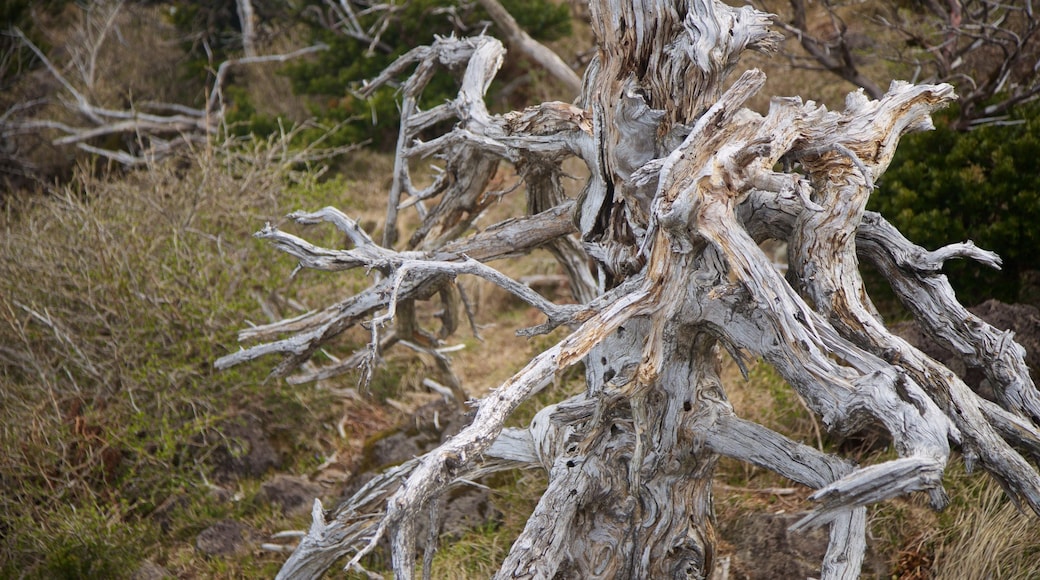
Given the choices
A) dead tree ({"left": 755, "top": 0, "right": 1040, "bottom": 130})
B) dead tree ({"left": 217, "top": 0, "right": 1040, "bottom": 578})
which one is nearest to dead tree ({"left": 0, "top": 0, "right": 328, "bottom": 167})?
dead tree ({"left": 755, "top": 0, "right": 1040, "bottom": 130})

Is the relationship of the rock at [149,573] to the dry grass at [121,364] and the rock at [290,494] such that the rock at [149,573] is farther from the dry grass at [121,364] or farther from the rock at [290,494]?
the rock at [290,494]

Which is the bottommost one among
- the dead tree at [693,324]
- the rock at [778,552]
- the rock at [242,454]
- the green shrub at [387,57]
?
the rock at [242,454]

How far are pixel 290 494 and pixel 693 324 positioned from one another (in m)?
3.58

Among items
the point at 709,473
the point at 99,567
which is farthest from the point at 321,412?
the point at 709,473

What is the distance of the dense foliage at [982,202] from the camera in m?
4.64

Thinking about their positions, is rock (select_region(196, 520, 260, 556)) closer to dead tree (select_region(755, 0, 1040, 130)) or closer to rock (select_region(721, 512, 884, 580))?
rock (select_region(721, 512, 884, 580))

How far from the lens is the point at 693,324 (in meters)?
2.85

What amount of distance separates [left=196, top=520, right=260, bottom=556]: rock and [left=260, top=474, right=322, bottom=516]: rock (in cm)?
25

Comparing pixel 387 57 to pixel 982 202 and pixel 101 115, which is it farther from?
pixel 982 202

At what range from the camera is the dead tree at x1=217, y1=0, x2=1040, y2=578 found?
2439 mm

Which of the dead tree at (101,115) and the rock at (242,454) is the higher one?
the dead tree at (101,115)

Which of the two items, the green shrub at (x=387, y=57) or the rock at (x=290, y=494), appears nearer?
the rock at (x=290, y=494)

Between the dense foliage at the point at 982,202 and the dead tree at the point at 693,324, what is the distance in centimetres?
198

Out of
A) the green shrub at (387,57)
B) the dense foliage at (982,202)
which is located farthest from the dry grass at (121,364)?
the dense foliage at (982,202)
